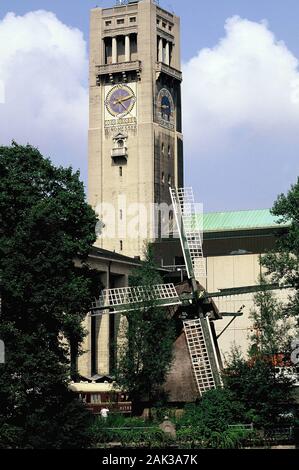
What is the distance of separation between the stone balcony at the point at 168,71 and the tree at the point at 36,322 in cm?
9438

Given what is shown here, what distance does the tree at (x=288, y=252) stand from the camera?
64750 mm

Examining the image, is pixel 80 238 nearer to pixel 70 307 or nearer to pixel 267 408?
pixel 70 307

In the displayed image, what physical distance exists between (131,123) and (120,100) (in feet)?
13.1

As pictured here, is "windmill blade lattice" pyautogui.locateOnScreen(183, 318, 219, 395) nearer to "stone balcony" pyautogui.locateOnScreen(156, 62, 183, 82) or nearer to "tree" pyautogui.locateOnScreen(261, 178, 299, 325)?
"tree" pyautogui.locateOnScreen(261, 178, 299, 325)

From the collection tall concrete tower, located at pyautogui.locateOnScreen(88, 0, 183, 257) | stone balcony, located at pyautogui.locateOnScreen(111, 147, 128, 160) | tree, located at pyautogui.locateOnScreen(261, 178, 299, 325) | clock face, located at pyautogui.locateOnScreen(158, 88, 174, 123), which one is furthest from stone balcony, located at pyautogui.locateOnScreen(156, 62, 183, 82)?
tree, located at pyautogui.locateOnScreen(261, 178, 299, 325)

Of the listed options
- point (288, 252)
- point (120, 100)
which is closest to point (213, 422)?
point (288, 252)

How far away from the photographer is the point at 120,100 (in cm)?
15750

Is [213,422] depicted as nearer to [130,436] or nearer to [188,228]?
[130,436]

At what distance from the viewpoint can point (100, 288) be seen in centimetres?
7488

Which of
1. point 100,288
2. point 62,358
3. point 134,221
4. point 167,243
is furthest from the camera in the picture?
point 134,221

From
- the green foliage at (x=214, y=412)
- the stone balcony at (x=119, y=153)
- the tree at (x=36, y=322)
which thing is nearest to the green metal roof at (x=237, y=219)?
the stone balcony at (x=119, y=153)

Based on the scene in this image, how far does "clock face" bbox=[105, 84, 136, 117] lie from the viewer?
157 metres

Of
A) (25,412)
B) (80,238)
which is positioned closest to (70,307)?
(25,412)
